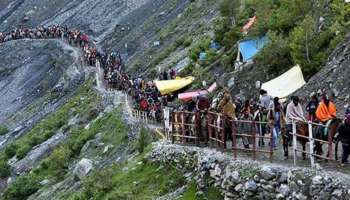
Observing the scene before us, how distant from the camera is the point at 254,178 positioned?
16.0 m

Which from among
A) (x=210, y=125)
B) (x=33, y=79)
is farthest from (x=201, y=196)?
(x=33, y=79)

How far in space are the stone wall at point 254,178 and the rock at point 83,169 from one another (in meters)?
9.60

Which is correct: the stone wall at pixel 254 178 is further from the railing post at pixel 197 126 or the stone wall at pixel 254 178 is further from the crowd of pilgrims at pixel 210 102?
the crowd of pilgrims at pixel 210 102

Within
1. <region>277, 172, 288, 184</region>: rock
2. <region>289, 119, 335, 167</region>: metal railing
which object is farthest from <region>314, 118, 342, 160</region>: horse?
<region>277, 172, 288, 184</region>: rock

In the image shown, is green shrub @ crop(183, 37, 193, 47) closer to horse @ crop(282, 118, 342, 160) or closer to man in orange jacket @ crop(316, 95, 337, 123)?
man in orange jacket @ crop(316, 95, 337, 123)

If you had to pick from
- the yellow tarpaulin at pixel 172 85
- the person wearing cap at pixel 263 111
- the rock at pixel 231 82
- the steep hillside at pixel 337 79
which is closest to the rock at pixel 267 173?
the person wearing cap at pixel 263 111

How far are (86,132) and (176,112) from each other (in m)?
14.7

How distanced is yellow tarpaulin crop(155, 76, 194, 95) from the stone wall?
2027 centimetres

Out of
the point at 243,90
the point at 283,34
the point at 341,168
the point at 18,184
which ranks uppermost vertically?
the point at 283,34

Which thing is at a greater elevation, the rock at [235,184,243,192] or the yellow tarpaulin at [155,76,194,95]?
the yellow tarpaulin at [155,76,194,95]

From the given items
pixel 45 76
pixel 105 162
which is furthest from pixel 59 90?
pixel 105 162

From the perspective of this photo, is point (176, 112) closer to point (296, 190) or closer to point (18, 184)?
point (296, 190)

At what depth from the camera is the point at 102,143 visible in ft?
111

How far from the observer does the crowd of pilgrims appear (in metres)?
17.5
